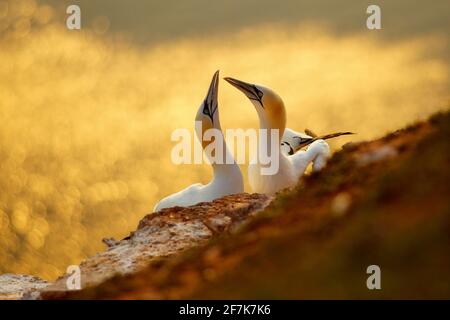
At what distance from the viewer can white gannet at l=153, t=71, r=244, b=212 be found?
56.2 ft

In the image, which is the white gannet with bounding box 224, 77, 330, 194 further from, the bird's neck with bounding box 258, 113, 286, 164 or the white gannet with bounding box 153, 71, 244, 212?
the white gannet with bounding box 153, 71, 244, 212

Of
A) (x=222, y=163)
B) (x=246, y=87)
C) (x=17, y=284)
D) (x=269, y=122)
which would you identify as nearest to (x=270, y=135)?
(x=269, y=122)

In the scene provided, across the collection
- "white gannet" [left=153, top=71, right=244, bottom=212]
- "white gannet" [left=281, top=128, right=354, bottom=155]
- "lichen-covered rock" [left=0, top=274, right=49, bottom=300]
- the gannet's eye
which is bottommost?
"lichen-covered rock" [left=0, top=274, right=49, bottom=300]

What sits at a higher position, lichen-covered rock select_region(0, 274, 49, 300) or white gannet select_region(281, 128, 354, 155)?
white gannet select_region(281, 128, 354, 155)

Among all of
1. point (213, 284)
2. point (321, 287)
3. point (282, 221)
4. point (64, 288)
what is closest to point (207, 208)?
point (64, 288)

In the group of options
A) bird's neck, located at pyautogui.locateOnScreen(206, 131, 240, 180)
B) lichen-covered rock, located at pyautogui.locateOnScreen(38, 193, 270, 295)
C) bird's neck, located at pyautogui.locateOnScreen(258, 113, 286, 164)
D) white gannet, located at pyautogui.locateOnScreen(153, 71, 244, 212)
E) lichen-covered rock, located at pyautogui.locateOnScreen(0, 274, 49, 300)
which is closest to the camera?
lichen-covered rock, located at pyautogui.locateOnScreen(38, 193, 270, 295)

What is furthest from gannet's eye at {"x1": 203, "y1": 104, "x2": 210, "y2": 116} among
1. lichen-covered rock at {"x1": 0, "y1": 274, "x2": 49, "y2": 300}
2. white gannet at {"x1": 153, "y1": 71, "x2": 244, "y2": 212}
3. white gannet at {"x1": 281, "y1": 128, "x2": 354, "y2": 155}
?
lichen-covered rock at {"x1": 0, "y1": 274, "x2": 49, "y2": 300}

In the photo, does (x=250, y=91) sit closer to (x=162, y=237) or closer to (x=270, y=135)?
(x=270, y=135)

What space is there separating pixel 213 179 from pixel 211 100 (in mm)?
1932

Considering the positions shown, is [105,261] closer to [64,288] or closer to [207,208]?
[64,288]

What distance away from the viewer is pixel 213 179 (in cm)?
1747

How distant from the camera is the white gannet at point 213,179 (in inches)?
674

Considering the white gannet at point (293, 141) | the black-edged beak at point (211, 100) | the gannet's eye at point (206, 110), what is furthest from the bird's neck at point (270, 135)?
the white gannet at point (293, 141)

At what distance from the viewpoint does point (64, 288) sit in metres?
10.5
